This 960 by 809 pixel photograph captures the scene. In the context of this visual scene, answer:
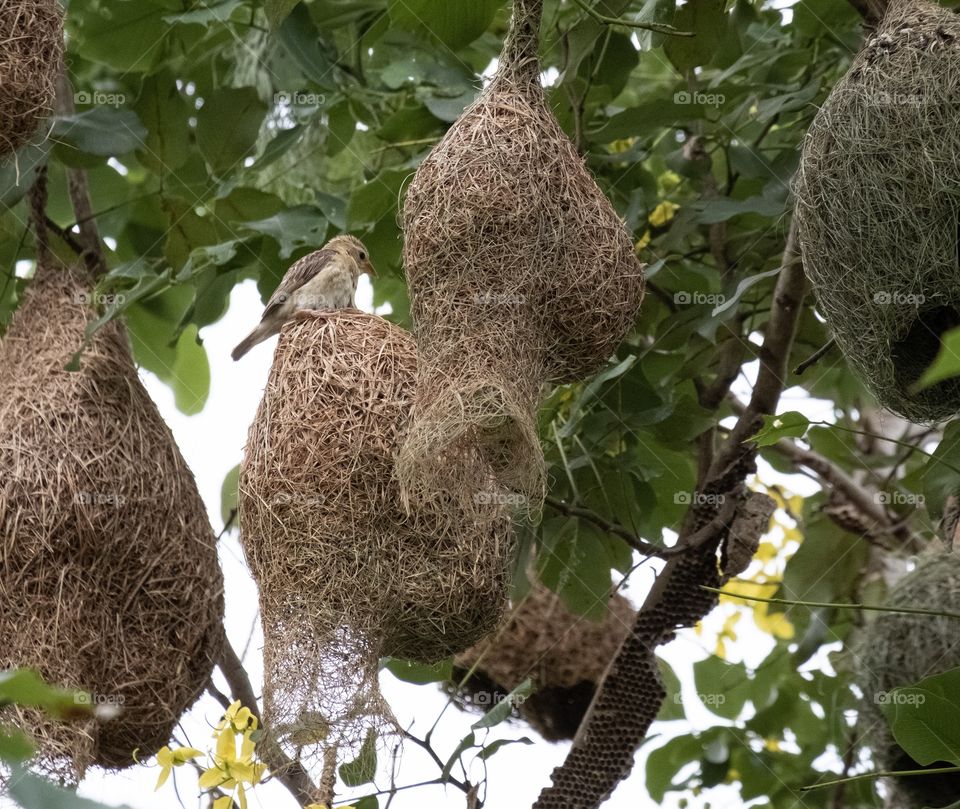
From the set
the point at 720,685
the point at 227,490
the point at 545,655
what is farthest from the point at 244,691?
the point at 720,685

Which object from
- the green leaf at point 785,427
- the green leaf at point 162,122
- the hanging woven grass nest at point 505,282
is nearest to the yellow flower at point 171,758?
the hanging woven grass nest at point 505,282

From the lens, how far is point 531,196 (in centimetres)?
204

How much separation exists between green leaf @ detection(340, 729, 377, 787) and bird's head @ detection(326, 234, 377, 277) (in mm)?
1040

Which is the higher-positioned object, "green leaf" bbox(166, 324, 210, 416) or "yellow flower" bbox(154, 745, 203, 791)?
"green leaf" bbox(166, 324, 210, 416)

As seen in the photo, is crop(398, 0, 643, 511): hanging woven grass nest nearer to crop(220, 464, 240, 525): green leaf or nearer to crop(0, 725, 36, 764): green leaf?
crop(0, 725, 36, 764): green leaf

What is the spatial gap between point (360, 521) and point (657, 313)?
56.8 inches

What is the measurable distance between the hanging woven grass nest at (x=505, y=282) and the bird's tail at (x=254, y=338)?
3.09 ft

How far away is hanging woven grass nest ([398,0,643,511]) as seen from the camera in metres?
1.95

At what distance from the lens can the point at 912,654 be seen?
10.1 ft

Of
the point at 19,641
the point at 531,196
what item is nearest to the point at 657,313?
the point at 531,196

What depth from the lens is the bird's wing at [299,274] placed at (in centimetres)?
275

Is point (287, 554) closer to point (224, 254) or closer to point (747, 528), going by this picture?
point (224, 254)

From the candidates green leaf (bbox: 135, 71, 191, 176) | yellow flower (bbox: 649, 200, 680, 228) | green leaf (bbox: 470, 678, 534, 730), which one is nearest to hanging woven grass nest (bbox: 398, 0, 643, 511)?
green leaf (bbox: 470, 678, 534, 730)

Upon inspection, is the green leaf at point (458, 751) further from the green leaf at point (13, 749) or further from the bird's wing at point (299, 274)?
the green leaf at point (13, 749)
